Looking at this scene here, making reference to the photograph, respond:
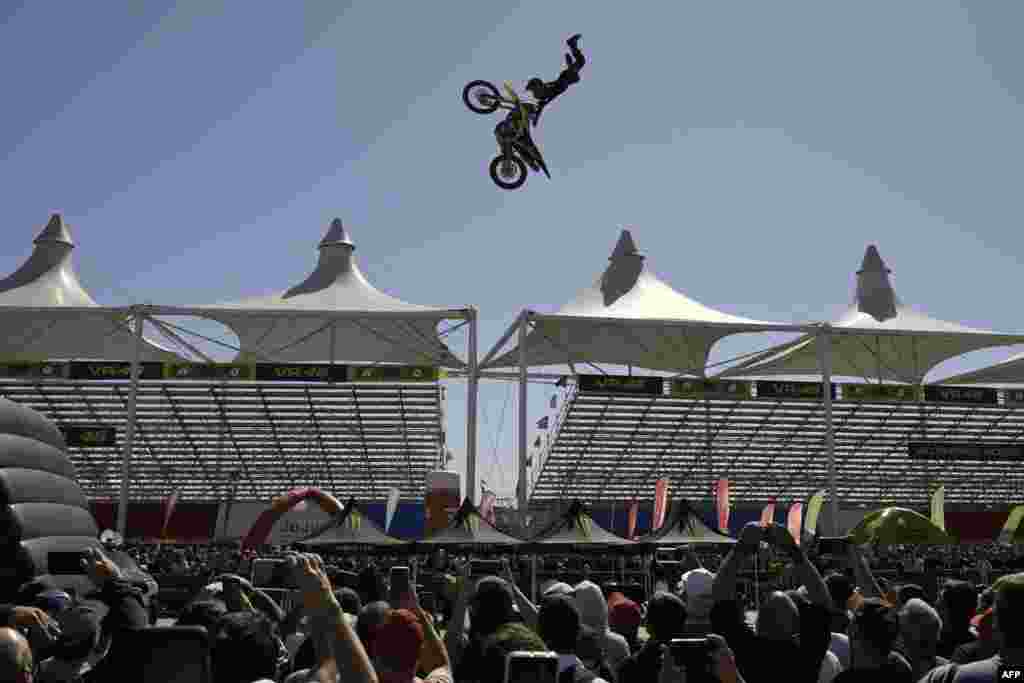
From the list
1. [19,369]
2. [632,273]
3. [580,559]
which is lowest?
[580,559]

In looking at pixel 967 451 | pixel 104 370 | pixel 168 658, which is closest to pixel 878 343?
pixel 967 451

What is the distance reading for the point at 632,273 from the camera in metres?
34.2

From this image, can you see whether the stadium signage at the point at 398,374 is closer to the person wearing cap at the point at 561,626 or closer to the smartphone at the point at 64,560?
the smartphone at the point at 64,560

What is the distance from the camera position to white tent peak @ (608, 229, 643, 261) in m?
34.6

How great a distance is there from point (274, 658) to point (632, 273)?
31174 millimetres

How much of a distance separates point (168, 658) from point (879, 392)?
36.0m

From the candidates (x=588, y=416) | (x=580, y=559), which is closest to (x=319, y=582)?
(x=580, y=559)

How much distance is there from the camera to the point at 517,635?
12.6 feet

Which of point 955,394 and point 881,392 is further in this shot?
point 955,394

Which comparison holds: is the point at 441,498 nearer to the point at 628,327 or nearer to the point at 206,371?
the point at 628,327

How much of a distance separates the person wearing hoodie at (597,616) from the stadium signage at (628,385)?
29.4 m

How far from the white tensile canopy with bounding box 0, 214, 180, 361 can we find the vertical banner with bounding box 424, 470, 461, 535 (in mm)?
14528

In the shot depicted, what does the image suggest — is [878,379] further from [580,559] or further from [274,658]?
[274,658]

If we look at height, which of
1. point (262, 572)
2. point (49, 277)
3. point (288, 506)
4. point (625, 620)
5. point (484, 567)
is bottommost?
point (484, 567)
